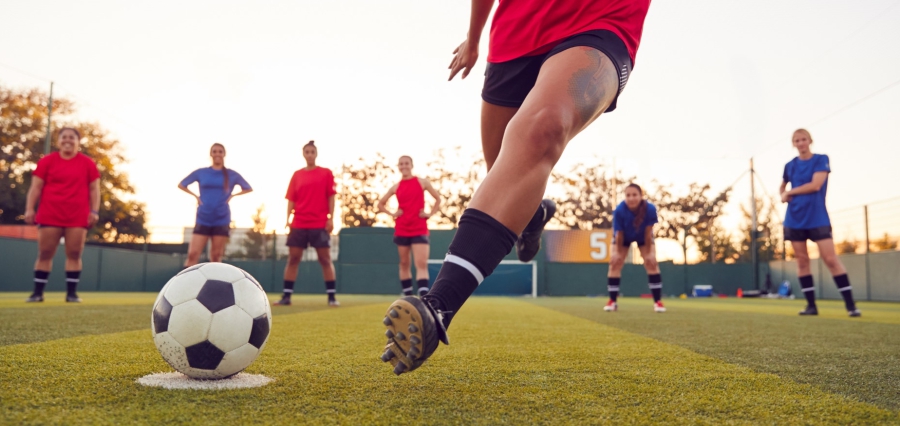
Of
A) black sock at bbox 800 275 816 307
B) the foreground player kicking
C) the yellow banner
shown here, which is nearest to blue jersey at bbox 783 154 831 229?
black sock at bbox 800 275 816 307

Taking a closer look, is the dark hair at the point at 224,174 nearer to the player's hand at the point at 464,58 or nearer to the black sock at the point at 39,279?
the black sock at the point at 39,279

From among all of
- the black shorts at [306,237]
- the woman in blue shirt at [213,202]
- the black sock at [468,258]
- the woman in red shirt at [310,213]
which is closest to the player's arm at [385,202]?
the woman in red shirt at [310,213]

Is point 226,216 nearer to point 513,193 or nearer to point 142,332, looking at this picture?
point 142,332

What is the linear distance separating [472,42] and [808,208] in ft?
20.1

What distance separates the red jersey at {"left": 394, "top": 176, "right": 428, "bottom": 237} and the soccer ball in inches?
243

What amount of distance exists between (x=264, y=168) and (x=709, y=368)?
27.8 metres

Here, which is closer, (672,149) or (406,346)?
(406,346)

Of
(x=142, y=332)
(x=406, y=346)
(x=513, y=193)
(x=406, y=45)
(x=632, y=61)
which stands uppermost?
(x=406, y=45)

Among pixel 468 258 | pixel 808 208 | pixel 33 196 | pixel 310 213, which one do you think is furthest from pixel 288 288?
pixel 468 258

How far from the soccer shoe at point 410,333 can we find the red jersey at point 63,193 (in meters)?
7.36

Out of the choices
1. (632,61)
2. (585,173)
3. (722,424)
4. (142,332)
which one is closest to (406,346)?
(722,424)

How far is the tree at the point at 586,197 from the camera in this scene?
35.8 metres

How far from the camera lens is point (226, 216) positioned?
763 cm

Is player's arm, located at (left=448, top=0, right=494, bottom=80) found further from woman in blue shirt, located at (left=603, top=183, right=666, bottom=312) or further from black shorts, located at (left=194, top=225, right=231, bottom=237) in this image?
black shorts, located at (left=194, top=225, right=231, bottom=237)
